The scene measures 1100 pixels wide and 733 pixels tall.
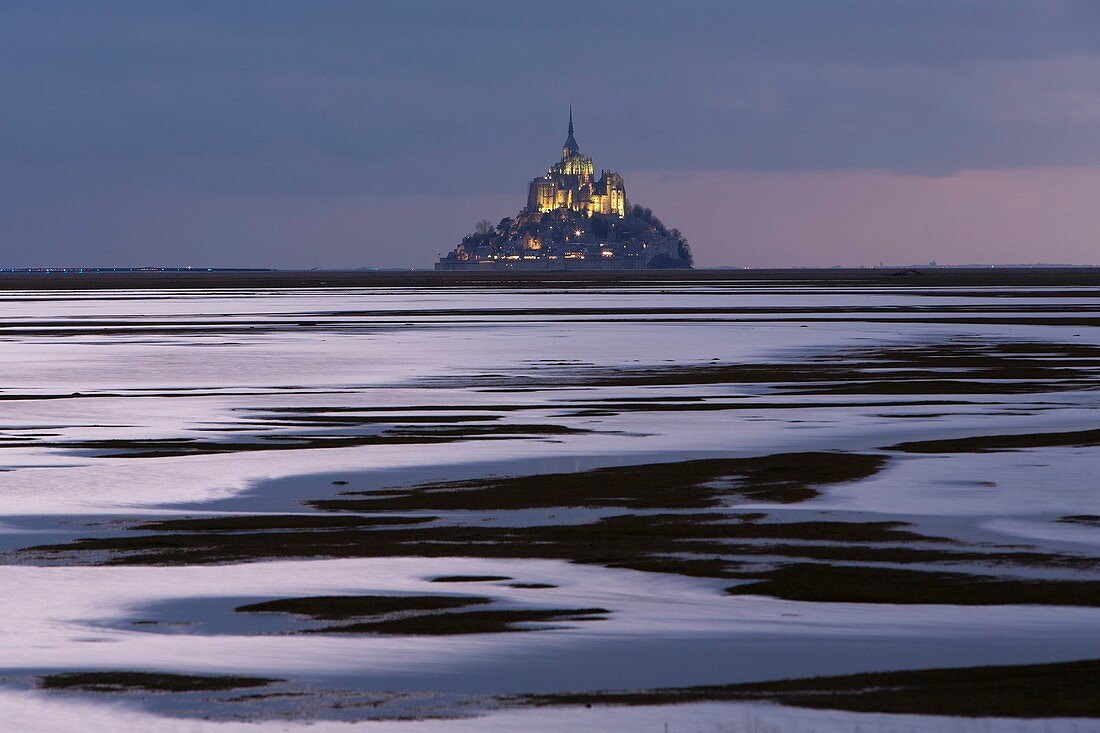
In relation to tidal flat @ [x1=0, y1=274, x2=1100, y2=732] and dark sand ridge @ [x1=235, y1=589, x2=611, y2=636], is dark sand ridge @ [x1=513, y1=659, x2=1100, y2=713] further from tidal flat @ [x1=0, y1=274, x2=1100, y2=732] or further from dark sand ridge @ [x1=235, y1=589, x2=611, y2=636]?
dark sand ridge @ [x1=235, y1=589, x2=611, y2=636]

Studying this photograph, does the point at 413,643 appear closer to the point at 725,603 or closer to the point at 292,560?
the point at 725,603

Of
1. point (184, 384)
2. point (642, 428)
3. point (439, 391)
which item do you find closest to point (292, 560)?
point (642, 428)

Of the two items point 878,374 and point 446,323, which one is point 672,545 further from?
point 446,323

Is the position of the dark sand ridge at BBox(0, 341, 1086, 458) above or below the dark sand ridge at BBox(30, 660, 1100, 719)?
below

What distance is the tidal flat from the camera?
332 inches

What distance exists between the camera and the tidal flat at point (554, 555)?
27.7 feet

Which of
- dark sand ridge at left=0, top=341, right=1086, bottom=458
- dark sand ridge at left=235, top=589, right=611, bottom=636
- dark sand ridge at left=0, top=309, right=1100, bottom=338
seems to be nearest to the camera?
dark sand ridge at left=235, top=589, right=611, bottom=636

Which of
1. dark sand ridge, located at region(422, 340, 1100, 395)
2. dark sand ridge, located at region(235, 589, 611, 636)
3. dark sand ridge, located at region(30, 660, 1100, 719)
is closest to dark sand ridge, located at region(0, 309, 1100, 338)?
dark sand ridge, located at region(422, 340, 1100, 395)

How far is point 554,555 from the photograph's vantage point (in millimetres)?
12344

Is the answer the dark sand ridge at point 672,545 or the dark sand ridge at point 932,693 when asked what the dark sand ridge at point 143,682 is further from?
the dark sand ridge at point 672,545

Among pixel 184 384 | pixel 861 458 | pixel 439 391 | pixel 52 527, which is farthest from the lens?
pixel 184 384

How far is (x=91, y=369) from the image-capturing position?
113 feet

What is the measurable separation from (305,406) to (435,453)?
22.3 feet

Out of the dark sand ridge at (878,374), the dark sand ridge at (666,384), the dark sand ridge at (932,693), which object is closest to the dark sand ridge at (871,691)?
the dark sand ridge at (932,693)
